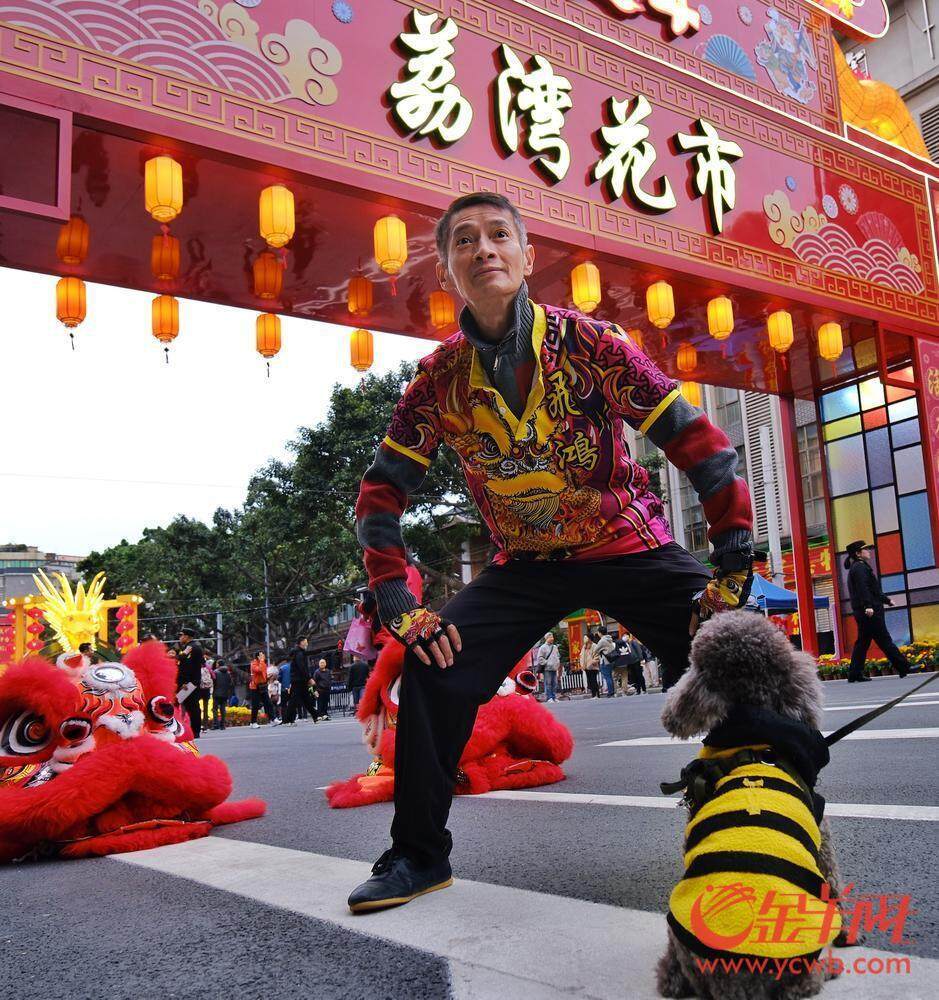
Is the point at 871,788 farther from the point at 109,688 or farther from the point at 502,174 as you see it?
the point at 502,174

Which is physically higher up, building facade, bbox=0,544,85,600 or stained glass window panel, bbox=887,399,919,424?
building facade, bbox=0,544,85,600

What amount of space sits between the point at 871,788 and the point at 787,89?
12.0 metres

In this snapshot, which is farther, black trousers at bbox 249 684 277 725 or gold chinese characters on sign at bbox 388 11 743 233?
black trousers at bbox 249 684 277 725

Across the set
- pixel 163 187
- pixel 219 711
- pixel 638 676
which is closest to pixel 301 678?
pixel 638 676

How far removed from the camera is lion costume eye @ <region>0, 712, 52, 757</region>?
3.53 meters

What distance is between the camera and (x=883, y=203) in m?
13.2

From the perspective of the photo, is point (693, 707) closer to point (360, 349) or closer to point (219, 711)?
point (360, 349)

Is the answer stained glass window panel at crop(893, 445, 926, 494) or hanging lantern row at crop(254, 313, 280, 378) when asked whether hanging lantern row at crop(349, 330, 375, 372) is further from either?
stained glass window panel at crop(893, 445, 926, 494)

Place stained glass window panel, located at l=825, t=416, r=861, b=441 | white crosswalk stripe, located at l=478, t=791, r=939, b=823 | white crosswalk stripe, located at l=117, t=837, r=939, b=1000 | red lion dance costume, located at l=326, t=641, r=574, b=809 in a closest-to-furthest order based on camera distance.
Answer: white crosswalk stripe, located at l=117, t=837, r=939, b=1000, white crosswalk stripe, located at l=478, t=791, r=939, b=823, red lion dance costume, located at l=326, t=641, r=574, b=809, stained glass window panel, located at l=825, t=416, r=861, b=441

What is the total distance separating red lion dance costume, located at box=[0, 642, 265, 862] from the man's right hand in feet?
5.93

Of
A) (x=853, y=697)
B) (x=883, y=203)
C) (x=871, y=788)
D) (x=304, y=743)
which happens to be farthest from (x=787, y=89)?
(x=871, y=788)

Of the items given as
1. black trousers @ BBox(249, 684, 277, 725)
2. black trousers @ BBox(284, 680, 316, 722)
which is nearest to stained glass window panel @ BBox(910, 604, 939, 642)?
black trousers @ BBox(284, 680, 316, 722)

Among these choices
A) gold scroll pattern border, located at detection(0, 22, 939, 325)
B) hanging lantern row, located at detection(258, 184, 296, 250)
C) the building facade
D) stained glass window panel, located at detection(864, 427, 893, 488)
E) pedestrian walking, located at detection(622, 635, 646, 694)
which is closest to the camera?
gold scroll pattern border, located at detection(0, 22, 939, 325)

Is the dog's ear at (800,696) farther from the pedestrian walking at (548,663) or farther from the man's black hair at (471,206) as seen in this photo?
the pedestrian walking at (548,663)
